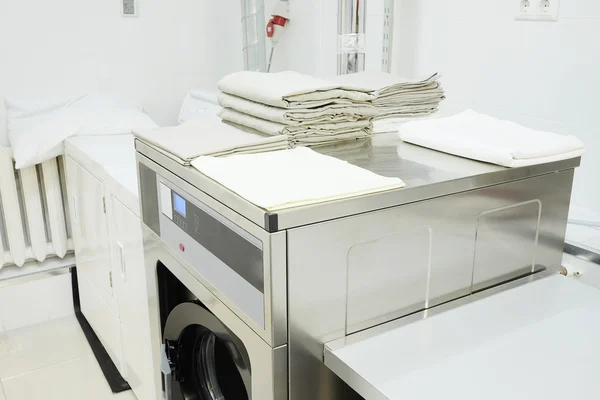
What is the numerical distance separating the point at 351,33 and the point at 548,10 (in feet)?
2.03

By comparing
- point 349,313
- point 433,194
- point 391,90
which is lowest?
point 349,313

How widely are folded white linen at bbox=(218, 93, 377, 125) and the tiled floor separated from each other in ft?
4.43

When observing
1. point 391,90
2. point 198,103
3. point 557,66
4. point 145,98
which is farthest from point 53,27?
point 557,66

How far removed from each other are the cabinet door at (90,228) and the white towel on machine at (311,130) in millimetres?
874

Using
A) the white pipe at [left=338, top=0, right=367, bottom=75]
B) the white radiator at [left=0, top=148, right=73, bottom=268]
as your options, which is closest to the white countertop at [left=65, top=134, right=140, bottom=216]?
the white radiator at [left=0, top=148, right=73, bottom=268]

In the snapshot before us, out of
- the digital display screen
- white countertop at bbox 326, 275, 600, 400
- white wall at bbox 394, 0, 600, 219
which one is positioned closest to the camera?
white countertop at bbox 326, 275, 600, 400

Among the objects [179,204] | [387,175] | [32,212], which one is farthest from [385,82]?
[32,212]

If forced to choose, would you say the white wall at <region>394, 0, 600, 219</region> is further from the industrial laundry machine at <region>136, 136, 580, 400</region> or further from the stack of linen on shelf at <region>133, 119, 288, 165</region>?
the stack of linen on shelf at <region>133, 119, 288, 165</region>

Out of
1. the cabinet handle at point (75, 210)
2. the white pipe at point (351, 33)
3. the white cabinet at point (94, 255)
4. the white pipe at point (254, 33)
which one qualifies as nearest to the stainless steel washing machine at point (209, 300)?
the white cabinet at point (94, 255)

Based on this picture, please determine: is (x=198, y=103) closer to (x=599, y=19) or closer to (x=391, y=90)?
(x=391, y=90)

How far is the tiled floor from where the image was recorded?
2.08 m

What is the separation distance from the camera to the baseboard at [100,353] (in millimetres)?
2123

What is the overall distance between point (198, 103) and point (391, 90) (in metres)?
1.30

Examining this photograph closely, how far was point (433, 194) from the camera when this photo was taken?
92 cm
